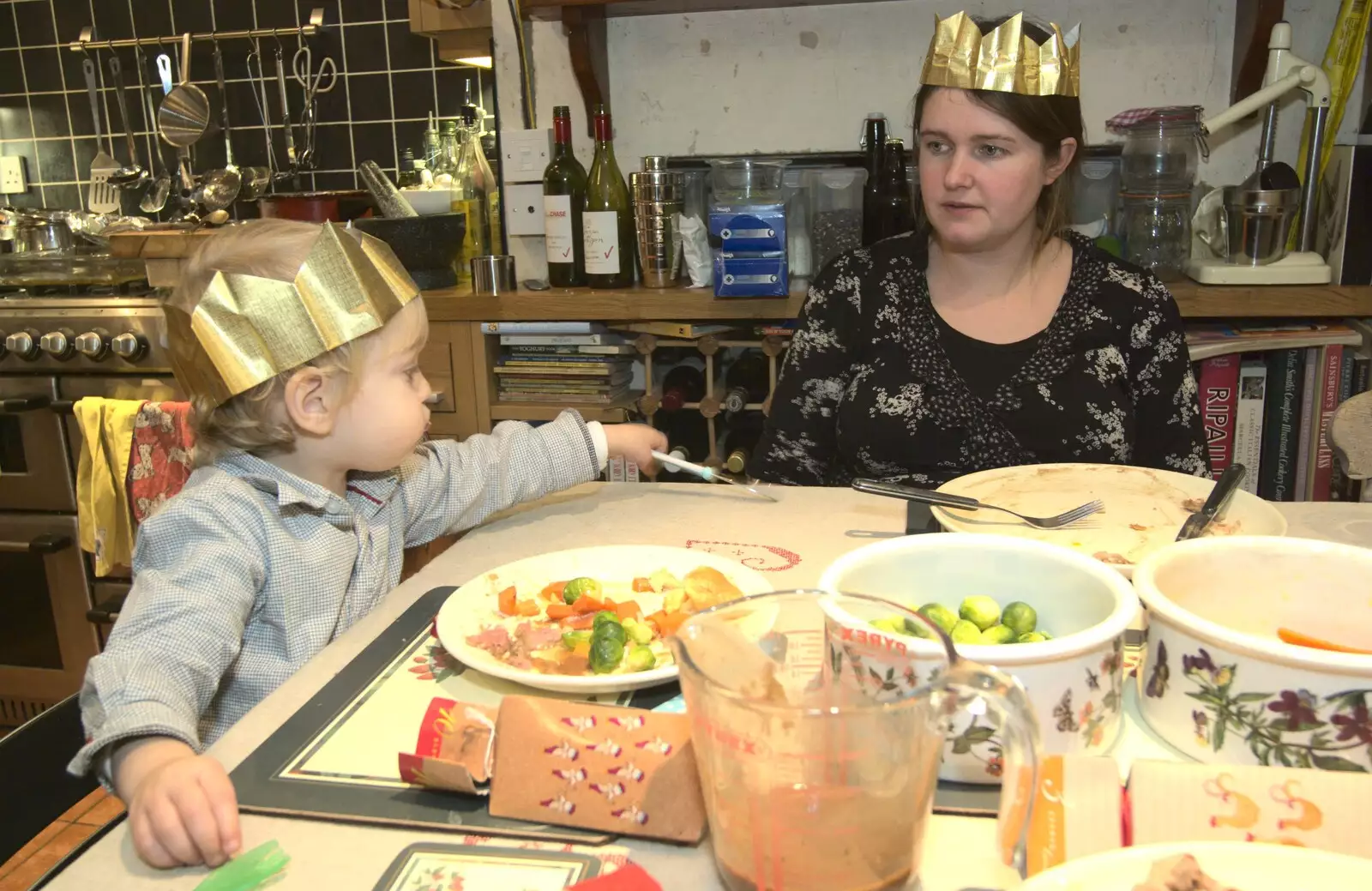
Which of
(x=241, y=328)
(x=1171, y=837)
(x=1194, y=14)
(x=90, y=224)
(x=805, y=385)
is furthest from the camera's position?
(x=90, y=224)

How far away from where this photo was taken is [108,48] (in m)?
2.96

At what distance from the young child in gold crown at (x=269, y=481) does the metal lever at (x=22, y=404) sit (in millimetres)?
1605

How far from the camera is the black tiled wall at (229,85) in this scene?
2.83 meters

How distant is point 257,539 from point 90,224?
2376mm

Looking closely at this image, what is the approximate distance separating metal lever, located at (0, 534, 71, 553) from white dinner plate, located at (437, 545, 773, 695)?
1931mm

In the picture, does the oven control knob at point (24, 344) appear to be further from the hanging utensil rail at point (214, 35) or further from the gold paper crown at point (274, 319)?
the gold paper crown at point (274, 319)

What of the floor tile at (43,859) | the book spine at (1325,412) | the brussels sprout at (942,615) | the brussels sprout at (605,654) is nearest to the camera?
the brussels sprout at (942,615)

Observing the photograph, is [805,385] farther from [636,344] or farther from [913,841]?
[913,841]

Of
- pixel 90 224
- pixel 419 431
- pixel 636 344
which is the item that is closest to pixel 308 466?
pixel 419 431

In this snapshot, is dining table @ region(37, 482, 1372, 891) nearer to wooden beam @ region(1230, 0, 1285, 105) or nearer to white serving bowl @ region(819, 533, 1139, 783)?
white serving bowl @ region(819, 533, 1139, 783)

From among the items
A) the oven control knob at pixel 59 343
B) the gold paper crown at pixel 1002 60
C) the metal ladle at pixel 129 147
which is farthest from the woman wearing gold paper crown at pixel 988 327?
the metal ladle at pixel 129 147

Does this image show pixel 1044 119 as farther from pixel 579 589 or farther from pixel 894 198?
pixel 579 589

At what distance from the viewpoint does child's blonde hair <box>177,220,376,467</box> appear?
3.21 ft

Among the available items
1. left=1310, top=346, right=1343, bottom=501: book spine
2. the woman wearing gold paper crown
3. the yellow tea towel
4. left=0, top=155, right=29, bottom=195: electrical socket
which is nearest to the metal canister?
the woman wearing gold paper crown
